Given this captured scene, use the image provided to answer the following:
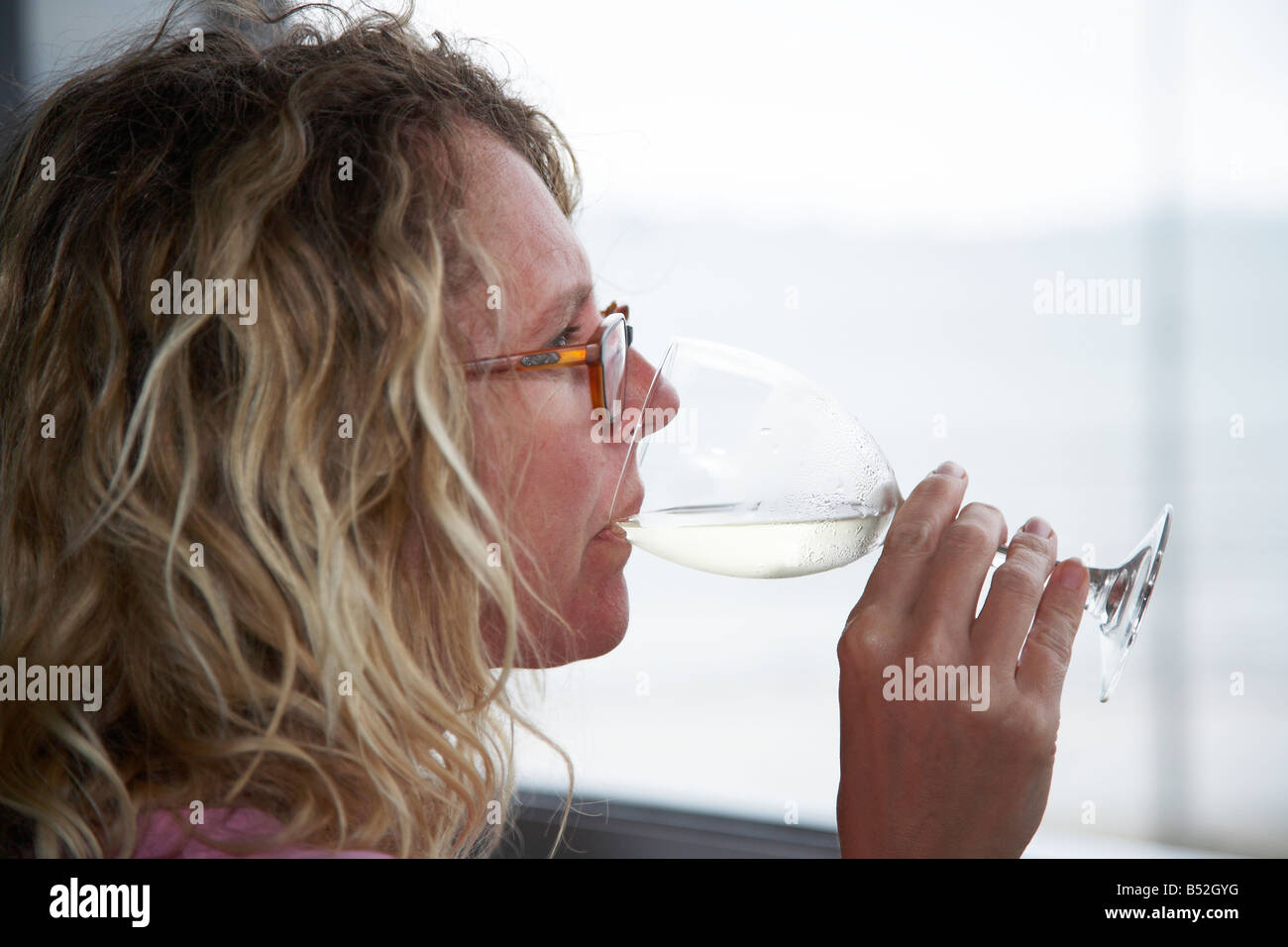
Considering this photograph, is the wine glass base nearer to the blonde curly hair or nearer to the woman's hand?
the woman's hand

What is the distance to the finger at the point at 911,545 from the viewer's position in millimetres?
795

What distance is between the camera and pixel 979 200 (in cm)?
172

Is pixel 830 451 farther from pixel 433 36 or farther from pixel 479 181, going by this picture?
pixel 433 36

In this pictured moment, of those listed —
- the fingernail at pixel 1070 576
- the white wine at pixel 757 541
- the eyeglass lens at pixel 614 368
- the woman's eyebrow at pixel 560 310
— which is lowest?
the fingernail at pixel 1070 576

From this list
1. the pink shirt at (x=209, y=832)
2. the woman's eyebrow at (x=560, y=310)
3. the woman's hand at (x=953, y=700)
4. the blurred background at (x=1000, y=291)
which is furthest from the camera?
the blurred background at (x=1000, y=291)

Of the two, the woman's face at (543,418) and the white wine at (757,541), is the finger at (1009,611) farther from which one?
the woman's face at (543,418)

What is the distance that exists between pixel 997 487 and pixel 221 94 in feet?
4.38

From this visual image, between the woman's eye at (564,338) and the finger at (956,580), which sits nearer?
the finger at (956,580)

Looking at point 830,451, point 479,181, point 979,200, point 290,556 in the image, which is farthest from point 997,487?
point 290,556

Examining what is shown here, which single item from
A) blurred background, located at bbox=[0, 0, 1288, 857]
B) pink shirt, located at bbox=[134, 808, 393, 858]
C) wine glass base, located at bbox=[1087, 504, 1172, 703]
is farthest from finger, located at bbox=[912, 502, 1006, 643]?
blurred background, located at bbox=[0, 0, 1288, 857]

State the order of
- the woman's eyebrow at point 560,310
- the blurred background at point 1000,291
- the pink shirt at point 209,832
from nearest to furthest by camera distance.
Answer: the pink shirt at point 209,832
the woman's eyebrow at point 560,310
the blurred background at point 1000,291

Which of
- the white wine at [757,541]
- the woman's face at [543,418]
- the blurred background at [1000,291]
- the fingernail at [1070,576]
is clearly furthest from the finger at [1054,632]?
the blurred background at [1000,291]

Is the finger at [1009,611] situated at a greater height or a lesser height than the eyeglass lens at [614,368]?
lesser

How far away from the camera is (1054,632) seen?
2.59ft
